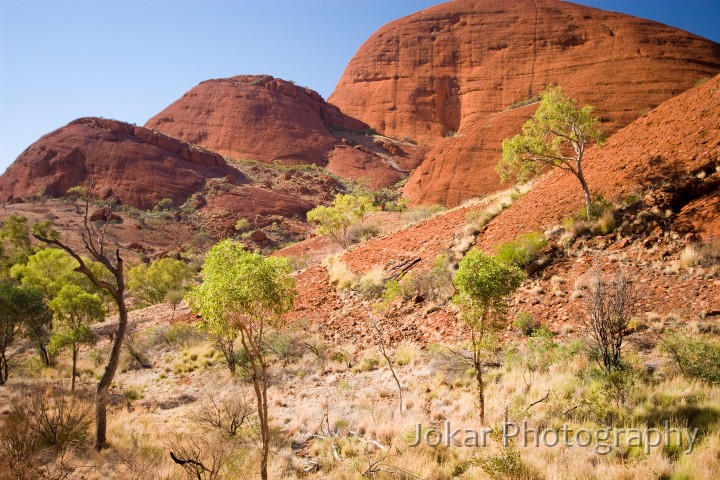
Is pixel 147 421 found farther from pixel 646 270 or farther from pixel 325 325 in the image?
pixel 646 270

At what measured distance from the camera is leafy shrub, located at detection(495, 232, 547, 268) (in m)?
11.7

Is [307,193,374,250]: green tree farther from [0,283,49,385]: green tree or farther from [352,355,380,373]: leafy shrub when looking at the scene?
[0,283,49,385]: green tree

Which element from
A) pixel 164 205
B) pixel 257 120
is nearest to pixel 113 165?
pixel 164 205

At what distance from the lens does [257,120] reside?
230 feet

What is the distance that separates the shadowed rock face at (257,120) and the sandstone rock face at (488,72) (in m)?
8.46

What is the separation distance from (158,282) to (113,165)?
1335 inches

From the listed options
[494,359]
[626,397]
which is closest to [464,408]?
[494,359]

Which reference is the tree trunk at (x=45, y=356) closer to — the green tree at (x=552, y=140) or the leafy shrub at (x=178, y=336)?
the leafy shrub at (x=178, y=336)

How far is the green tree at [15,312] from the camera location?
13.7 m

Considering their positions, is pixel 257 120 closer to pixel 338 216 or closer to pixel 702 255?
pixel 338 216

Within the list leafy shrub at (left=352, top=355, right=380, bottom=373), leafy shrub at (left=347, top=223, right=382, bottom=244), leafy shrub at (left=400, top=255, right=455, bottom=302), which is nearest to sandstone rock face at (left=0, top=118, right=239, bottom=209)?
leafy shrub at (left=347, top=223, right=382, bottom=244)

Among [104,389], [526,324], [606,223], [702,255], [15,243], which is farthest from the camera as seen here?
[15,243]

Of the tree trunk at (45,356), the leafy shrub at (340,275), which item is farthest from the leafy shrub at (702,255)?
the tree trunk at (45,356)

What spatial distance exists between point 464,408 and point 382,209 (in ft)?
94.8
